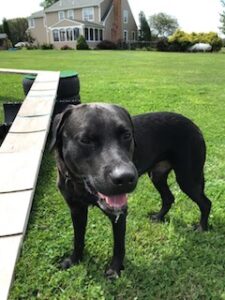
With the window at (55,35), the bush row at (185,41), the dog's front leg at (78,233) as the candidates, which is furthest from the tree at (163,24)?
the dog's front leg at (78,233)

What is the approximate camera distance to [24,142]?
3.51 meters

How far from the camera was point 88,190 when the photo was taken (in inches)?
88.9

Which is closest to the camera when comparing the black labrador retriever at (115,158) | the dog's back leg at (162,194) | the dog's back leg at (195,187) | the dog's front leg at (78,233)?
the black labrador retriever at (115,158)

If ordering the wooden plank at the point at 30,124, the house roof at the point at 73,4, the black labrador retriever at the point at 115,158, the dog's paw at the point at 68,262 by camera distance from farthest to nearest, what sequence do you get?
the house roof at the point at 73,4 < the wooden plank at the point at 30,124 < the dog's paw at the point at 68,262 < the black labrador retriever at the point at 115,158

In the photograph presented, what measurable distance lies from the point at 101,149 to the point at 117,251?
3.41 ft

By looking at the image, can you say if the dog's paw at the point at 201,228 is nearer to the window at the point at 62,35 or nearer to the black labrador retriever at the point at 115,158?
the black labrador retriever at the point at 115,158

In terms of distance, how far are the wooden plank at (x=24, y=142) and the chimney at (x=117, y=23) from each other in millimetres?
51002

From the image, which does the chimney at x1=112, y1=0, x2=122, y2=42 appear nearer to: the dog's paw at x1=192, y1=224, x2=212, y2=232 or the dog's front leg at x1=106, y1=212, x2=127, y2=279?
the dog's paw at x1=192, y1=224, x2=212, y2=232

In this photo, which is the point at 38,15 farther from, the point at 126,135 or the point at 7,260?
the point at 7,260

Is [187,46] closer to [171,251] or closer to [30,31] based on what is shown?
[30,31]

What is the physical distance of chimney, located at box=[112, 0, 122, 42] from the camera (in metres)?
52.4

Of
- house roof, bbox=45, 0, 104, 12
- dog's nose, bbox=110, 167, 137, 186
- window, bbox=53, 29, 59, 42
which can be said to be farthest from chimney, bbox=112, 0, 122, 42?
dog's nose, bbox=110, 167, 137, 186

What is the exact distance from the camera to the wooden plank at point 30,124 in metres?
3.84

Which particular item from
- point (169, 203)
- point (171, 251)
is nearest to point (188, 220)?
point (169, 203)
